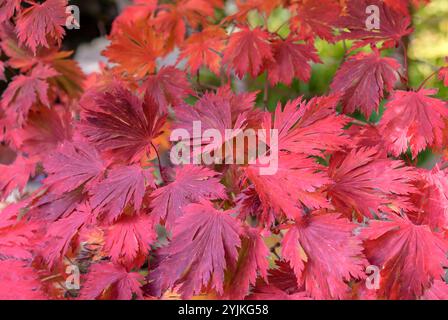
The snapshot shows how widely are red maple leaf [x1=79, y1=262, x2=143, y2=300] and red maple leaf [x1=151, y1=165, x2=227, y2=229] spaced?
116 millimetres

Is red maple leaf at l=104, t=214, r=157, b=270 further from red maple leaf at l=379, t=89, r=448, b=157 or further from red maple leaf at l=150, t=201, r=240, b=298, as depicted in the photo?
red maple leaf at l=379, t=89, r=448, b=157

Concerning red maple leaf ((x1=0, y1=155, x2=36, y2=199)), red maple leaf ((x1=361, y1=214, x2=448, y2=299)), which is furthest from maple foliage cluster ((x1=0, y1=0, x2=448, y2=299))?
red maple leaf ((x1=0, y1=155, x2=36, y2=199))

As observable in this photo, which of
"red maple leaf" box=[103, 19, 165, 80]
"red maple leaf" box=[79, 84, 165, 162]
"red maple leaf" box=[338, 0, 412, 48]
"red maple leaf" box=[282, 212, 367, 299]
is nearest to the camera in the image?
"red maple leaf" box=[282, 212, 367, 299]

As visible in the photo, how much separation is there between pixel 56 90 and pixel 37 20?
0.41m

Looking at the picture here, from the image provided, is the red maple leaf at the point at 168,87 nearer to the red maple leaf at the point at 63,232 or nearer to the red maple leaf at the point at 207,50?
the red maple leaf at the point at 207,50

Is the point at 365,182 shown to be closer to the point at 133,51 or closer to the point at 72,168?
the point at 72,168

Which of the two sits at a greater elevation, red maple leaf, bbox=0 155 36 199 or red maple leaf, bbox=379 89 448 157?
red maple leaf, bbox=379 89 448 157

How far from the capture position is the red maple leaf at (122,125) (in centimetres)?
72

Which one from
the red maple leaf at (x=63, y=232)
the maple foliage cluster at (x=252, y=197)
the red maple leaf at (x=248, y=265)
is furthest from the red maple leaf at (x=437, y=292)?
the red maple leaf at (x=63, y=232)

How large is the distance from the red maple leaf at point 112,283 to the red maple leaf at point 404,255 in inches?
13.9

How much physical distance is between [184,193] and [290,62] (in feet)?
1.32

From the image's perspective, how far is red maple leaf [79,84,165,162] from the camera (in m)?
0.72

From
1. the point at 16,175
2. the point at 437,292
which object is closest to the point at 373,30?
the point at 437,292
